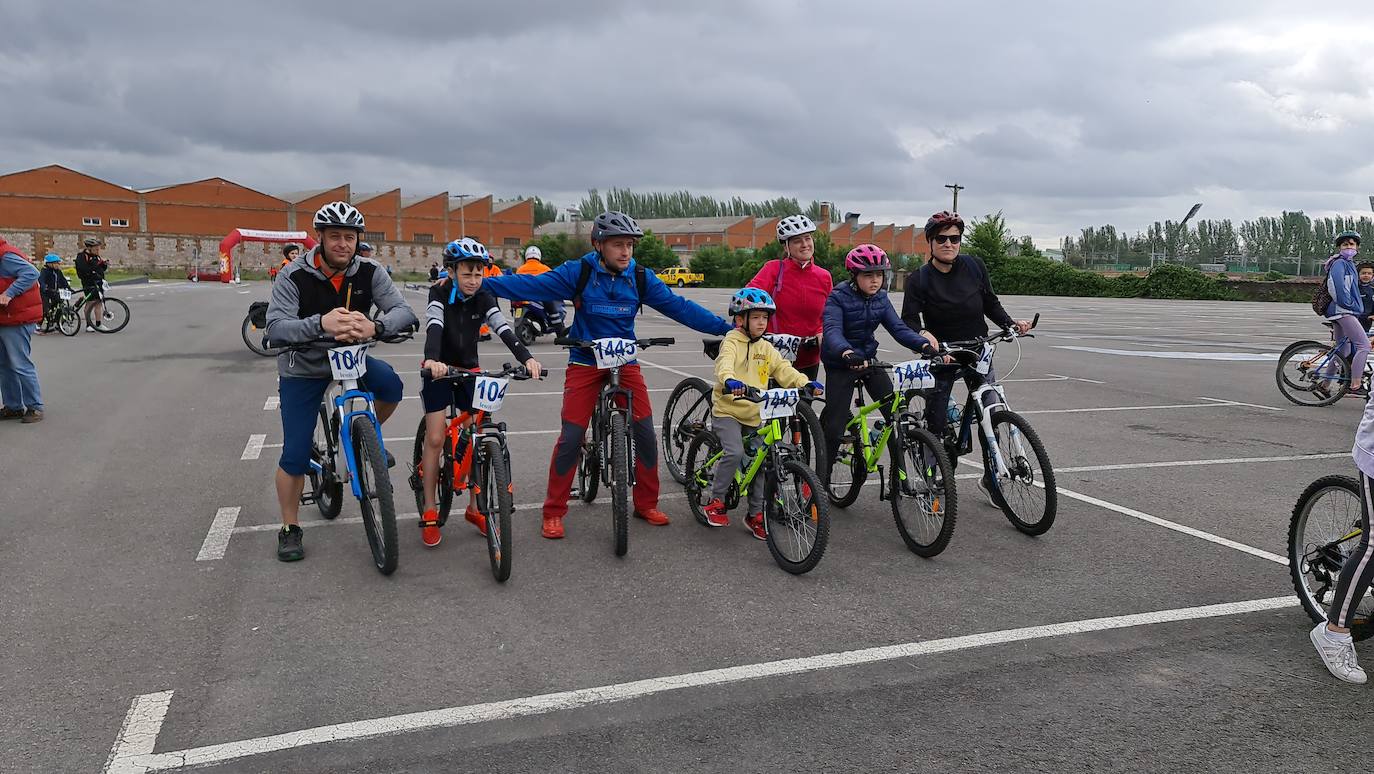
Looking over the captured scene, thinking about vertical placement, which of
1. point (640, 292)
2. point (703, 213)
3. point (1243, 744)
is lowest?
point (1243, 744)

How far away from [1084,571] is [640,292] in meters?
3.11

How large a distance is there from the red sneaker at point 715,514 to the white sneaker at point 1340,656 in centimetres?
321

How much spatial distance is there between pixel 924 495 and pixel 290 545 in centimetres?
369

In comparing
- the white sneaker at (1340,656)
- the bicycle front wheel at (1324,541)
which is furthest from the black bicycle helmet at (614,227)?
the white sneaker at (1340,656)

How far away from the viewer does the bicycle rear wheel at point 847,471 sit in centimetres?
643

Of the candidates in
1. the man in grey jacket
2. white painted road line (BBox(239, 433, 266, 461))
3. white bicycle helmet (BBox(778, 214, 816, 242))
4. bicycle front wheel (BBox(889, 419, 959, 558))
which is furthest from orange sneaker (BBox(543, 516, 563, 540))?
white painted road line (BBox(239, 433, 266, 461))

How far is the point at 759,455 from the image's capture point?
5.60 metres

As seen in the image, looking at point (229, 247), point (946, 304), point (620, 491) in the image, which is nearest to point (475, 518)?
point (620, 491)

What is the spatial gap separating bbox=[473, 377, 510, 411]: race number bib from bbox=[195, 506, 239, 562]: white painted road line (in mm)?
1744

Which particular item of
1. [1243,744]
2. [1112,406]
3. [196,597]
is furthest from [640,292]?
[1112,406]

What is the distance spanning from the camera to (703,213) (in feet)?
481

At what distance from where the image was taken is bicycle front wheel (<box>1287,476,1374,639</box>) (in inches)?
165

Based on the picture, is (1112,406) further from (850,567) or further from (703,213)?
(703,213)

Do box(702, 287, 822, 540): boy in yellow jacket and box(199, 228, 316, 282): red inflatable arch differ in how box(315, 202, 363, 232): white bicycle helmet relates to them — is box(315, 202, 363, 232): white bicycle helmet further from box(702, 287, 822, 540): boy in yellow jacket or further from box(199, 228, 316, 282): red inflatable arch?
box(199, 228, 316, 282): red inflatable arch
